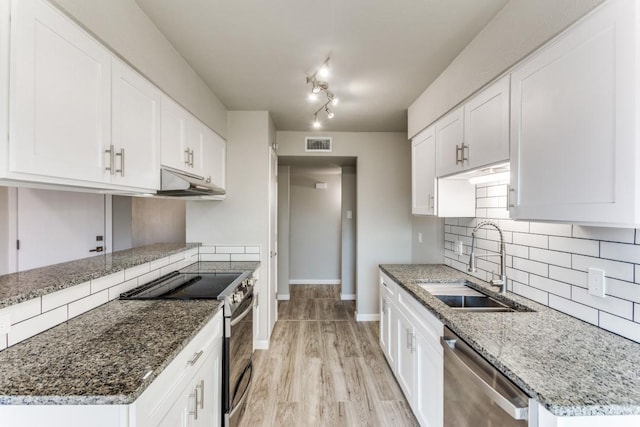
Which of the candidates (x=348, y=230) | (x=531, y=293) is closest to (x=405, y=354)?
(x=531, y=293)

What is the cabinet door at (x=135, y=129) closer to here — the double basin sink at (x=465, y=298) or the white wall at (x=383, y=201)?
the double basin sink at (x=465, y=298)

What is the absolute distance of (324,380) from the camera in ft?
8.44

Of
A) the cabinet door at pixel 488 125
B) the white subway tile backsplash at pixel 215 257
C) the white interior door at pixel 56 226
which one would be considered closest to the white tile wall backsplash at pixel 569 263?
the cabinet door at pixel 488 125

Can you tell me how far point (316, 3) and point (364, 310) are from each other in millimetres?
3385

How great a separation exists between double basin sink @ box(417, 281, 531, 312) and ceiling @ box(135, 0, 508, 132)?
1568mm

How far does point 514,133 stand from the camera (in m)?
1.45

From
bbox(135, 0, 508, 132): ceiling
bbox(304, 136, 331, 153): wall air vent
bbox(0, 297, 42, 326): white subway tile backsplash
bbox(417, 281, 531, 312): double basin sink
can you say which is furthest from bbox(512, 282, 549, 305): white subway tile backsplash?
bbox(304, 136, 331, 153): wall air vent

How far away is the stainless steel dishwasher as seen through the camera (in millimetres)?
1003

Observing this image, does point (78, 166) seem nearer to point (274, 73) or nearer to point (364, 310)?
Answer: point (274, 73)

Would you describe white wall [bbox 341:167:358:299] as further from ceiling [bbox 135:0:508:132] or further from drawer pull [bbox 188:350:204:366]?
drawer pull [bbox 188:350:204:366]

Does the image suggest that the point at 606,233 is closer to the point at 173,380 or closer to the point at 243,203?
the point at 173,380

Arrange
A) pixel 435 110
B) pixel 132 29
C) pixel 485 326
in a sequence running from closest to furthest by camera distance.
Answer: pixel 485 326 → pixel 132 29 → pixel 435 110

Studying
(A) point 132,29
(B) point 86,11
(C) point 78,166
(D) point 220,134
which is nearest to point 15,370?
(C) point 78,166

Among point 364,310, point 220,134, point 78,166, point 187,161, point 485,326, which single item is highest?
point 220,134
